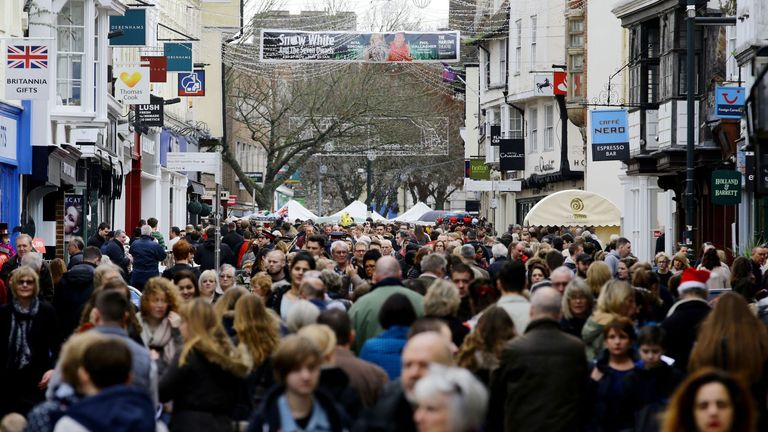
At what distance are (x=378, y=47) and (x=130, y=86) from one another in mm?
11470

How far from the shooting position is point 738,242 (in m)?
28.6

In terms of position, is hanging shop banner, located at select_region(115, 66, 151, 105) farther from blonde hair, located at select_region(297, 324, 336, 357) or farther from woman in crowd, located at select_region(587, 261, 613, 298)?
blonde hair, located at select_region(297, 324, 336, 357)

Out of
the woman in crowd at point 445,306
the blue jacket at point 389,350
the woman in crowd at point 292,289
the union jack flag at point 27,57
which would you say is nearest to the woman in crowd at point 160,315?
the woman in crowd at point 292,289

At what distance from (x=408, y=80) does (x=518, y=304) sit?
2180 inches

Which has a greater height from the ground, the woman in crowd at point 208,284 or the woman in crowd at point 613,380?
the woman in crowd at point 208,284

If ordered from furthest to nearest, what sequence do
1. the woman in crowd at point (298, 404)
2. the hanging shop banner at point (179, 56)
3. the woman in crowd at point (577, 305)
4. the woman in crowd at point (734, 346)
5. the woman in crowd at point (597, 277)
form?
1. the hanging shop banner at point (179, 56)
2. the woman in crowd at point (597, 277)
3. the woman in crowd at point (577, 305)
4. the woman in crowd at point (734, 346)
5. the woman in crowd at point (298, 404)

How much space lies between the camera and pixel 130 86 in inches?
1389

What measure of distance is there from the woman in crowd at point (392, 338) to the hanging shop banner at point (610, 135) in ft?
78.4

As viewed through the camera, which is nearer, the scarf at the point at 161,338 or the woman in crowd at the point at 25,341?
the scarf at the point at 161,338

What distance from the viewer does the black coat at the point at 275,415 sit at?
6879 millimetres

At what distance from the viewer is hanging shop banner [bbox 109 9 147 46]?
33.9 m

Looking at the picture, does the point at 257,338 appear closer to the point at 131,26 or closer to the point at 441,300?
the point at 441,300

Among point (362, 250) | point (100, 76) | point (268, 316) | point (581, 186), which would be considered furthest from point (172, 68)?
point (268, 316)

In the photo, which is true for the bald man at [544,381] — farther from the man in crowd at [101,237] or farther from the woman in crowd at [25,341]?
the man in crowd at [101,237]
